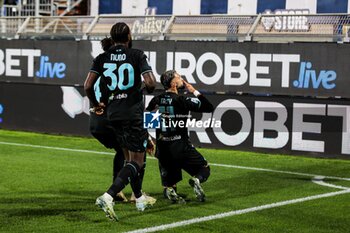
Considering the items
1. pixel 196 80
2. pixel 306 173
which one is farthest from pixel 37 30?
pixel 306 173

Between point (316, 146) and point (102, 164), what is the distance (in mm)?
4544

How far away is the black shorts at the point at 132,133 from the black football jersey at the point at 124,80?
0.06 metres

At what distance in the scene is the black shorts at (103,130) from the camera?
8.90 meters

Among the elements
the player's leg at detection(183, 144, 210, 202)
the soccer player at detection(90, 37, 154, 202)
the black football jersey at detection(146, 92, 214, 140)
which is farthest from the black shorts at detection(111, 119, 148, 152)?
the player's leg at detection(183, 144, 210, 202)

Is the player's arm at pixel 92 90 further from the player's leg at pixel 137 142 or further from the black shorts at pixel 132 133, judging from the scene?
the player's leg at pixel 137 142

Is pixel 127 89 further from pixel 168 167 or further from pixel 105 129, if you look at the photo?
pixel 168 167

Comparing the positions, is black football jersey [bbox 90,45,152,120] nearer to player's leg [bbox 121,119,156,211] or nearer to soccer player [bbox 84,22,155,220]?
soccer player [bbox 84,22,155,220]

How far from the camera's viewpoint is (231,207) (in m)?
8.99

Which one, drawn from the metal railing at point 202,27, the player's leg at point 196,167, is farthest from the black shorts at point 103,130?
the metal railing at point 202,27

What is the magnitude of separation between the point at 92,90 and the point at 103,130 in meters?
0.80

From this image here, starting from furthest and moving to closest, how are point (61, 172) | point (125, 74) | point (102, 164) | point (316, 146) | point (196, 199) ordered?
point (316, 146)
point (102, 164)
point (61, 172)
point (196, 199)
point (125, 74)

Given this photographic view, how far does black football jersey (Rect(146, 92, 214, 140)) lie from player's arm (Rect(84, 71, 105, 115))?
1.08 m

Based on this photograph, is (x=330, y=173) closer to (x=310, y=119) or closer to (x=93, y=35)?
(x=310, y=119)

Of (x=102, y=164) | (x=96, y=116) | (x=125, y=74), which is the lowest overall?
(x=102, y=164)
